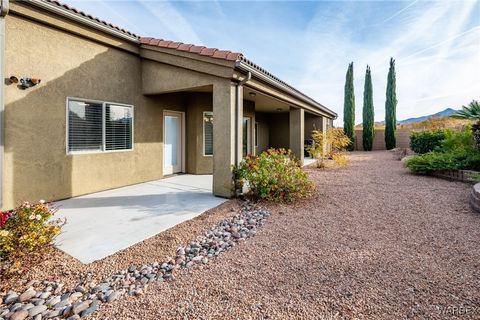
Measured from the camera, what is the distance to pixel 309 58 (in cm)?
1803

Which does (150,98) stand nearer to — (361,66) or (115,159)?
(115,159)

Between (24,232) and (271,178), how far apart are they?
538 centimetres

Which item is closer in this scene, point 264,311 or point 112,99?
point 264,311

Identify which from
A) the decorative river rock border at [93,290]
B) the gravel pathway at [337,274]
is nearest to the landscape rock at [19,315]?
the decorative river rock border at [93,290]

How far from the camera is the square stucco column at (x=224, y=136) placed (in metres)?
7.28

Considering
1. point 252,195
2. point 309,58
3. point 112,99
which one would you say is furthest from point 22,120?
point 309,58

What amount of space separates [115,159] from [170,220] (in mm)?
4188

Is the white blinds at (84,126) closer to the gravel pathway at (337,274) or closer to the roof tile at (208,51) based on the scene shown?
the roof tile at (208,51)

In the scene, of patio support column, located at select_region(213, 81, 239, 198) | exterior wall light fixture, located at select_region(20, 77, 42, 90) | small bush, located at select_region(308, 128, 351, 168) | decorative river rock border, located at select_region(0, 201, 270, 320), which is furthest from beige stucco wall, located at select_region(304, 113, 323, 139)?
exterior wall light fixture, located at select_region(20, 77, 42, 90)

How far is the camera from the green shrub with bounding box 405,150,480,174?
10166mm

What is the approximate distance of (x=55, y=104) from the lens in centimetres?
678

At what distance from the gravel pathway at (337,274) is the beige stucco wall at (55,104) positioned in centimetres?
542

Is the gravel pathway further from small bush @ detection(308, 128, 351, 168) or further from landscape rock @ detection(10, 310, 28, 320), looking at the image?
small bush @ detection(308, 128, 351, 168)

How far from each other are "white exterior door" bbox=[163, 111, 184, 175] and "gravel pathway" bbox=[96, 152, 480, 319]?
6465mm
